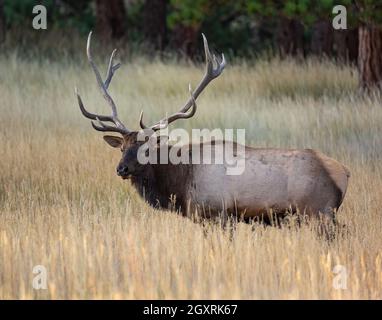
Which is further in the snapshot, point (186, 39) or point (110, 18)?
point (110, 18)

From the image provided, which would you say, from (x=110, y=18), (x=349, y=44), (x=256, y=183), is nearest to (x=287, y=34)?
(x=349, y=44)

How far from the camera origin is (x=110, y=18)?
21734 millimetres

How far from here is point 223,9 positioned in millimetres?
26672

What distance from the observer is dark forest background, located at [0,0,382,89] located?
1473cm

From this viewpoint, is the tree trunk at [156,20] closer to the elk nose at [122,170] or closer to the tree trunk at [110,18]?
the tree trunk at [110,18]

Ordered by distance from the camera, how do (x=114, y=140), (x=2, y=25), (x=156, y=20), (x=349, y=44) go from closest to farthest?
1. (x=114, y=140)
2. (x=2, y=25)
3. (x=349, y=44)
4. (x=156, y=20)

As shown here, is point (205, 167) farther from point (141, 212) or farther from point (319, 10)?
point (319, 10)

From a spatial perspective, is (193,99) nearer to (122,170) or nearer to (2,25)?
(122,170)

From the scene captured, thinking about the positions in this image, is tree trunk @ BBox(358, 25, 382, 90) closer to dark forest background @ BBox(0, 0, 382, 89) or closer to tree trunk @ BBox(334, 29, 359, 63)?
dark forest background @ BBox(0, 0, 382, 89)

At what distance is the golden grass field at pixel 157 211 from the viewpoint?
20.0ft

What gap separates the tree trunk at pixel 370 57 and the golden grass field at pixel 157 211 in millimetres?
393

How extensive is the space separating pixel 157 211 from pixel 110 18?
14114 mm

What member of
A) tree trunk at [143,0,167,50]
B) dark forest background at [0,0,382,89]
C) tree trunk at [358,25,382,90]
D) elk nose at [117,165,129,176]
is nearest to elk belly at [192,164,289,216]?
elk nose at [117,165,129,176]

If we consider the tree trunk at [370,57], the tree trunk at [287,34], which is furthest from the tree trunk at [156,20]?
the tree trunk at [370,57]
